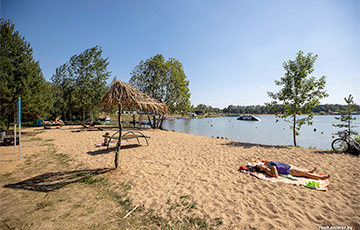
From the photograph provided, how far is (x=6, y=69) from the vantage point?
10.8 meters

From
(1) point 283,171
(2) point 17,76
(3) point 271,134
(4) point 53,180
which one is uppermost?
(2) point 17,76

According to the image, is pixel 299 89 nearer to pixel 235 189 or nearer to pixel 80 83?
pixel 235 189

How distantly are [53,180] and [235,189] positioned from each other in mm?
5105

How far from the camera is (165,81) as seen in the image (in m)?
20.4

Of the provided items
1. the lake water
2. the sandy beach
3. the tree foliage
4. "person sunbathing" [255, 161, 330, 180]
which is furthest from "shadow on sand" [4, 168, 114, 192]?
the tree foliage

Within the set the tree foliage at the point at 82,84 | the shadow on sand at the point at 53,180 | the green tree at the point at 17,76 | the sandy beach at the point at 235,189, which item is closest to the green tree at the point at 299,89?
the sandy beach at the point at 235,189

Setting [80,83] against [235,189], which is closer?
[235,189]

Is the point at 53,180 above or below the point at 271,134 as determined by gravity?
above

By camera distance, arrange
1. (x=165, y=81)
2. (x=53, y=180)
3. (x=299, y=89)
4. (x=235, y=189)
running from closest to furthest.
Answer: (x=235, y=189) → (x=53, y=180) → (x=299, y=89) → (x=165, y=81)

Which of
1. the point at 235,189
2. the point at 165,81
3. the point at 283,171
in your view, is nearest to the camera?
the point at 235,189

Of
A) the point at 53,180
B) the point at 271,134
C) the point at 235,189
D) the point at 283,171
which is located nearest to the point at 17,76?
the point at 53,180

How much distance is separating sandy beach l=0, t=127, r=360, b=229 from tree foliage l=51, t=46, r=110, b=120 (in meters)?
17.4

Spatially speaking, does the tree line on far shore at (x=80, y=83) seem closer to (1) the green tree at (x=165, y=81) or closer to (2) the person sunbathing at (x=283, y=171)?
(1) the green tree at (x=165, y=81)

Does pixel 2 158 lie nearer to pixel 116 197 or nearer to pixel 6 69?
pixel 116 197
